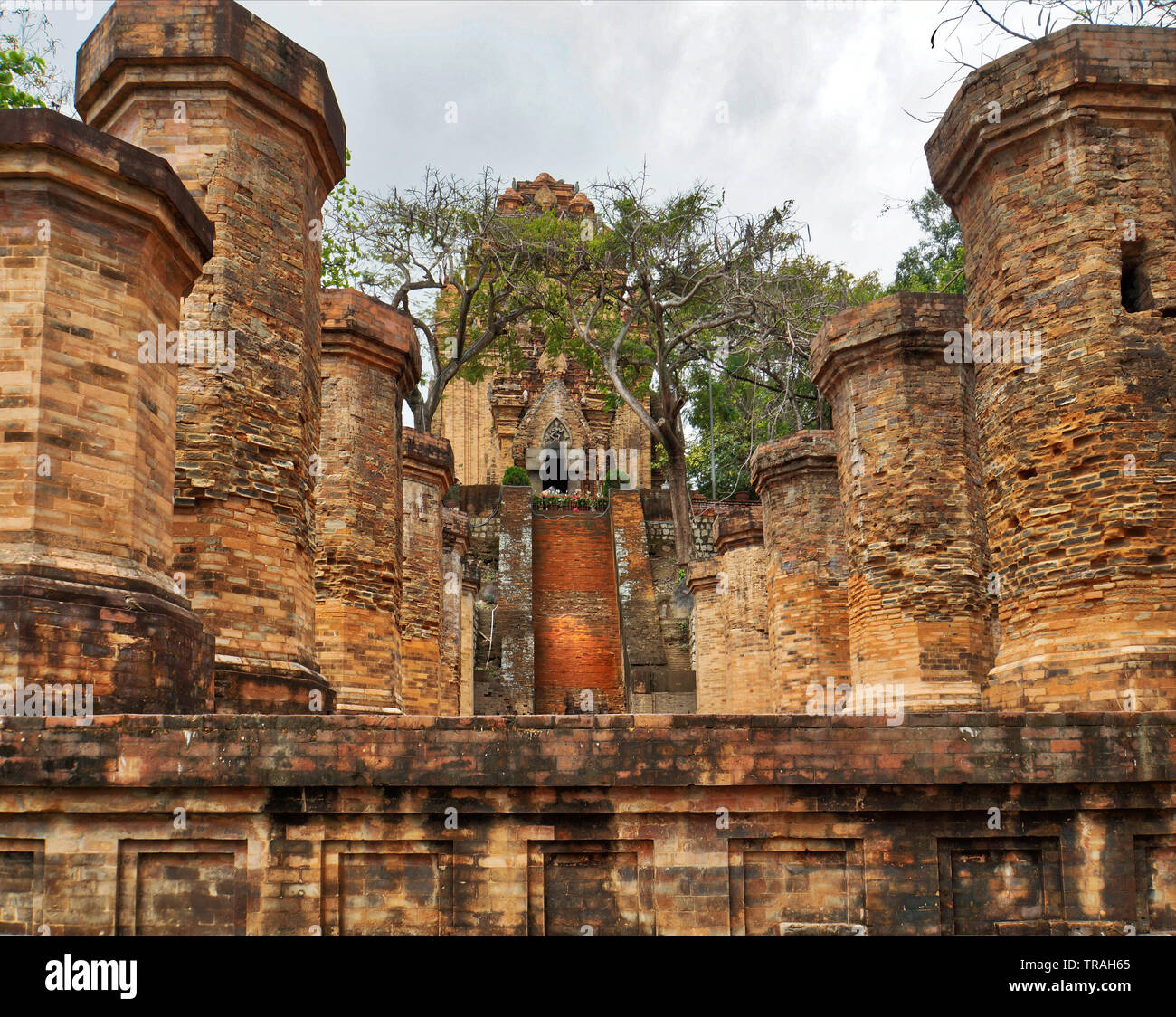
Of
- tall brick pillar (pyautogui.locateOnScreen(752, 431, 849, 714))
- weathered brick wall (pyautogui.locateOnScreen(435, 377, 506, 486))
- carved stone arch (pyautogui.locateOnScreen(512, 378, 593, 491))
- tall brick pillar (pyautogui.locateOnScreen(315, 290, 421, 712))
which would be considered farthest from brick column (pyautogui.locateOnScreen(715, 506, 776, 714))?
weathered brick wall (pyautogui.locateOnScreen(435, 377, 506, 486))

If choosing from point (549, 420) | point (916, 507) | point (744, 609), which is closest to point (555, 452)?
point (549, 420)

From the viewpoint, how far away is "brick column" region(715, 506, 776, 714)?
19609 mm

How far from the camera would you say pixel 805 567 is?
15883 mm

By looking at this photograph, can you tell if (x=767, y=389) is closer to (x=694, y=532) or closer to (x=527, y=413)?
(x=694, y=532)

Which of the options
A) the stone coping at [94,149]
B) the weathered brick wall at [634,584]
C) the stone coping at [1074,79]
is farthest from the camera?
the weathered brick wall at [634,584]

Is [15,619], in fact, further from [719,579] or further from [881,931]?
[719,579]

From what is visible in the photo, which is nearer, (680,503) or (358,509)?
(358,509)

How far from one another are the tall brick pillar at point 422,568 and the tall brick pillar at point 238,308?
A: 6306mm

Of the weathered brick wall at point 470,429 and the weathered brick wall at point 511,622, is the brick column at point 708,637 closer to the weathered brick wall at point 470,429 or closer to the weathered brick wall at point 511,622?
the weathered brick wall at point 511,622

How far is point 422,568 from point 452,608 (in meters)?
3.38

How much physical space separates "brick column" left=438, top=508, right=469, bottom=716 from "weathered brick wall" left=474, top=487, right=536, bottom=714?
3.76 meters

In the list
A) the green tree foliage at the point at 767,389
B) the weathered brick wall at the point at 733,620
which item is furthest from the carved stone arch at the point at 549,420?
the weathered brick wall at the point at 733,620

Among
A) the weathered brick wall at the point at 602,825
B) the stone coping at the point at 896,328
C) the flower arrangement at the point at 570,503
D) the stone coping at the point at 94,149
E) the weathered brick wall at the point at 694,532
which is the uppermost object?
the flower arrangement at the point at 570,503

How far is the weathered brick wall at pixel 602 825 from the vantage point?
17.7ft
